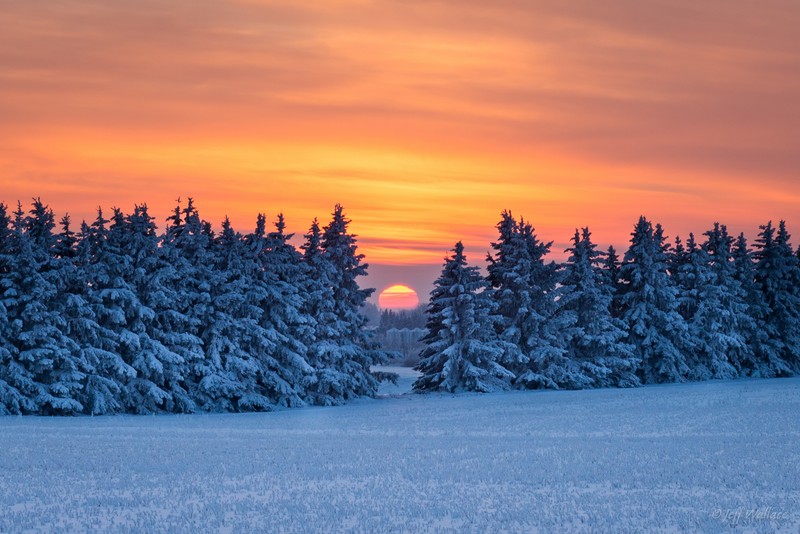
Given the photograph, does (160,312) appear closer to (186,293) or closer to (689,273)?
(186,293)

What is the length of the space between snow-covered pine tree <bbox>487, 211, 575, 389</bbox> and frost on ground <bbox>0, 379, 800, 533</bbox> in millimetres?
20941

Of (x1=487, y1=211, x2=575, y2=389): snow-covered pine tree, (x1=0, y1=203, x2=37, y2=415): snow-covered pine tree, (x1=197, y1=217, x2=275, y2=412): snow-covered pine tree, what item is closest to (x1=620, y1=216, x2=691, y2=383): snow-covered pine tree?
(x1=487, y1=211, x2=575, y2=389): snow-covered pine tree

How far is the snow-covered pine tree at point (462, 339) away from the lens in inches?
2452

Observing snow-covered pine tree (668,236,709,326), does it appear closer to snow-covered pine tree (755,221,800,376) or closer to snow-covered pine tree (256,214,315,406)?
snow-covered pine tree (755,221,800,376)

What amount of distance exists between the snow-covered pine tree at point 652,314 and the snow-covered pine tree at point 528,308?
6.79 meters

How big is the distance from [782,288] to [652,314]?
14.7 m

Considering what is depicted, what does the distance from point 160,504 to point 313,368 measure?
36770 mm

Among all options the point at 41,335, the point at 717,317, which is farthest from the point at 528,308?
the point at 41,335

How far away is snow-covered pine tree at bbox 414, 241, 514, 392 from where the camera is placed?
62281 mm

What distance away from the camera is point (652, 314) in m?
71.1

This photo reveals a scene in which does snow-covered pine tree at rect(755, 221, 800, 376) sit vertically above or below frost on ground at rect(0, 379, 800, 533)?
above

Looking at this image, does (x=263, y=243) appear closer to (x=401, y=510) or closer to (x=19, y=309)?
(x=19, y=309)

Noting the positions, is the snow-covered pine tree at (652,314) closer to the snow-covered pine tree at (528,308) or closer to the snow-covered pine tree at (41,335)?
the snow-covered pine tree at (528,308)

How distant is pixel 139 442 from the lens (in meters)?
32.1
